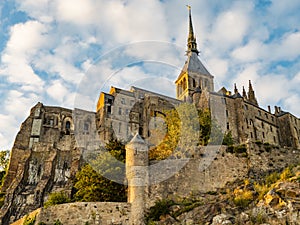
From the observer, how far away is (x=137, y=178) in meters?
24.3

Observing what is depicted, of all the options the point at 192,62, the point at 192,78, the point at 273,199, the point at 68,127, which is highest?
the point at 192,62

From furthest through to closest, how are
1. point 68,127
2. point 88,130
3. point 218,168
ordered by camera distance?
point 68,127 → point 88,130 → point 218,168

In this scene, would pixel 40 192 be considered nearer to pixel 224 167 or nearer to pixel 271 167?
pixel 224 167

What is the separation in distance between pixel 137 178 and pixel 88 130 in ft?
129

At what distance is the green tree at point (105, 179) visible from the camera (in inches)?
1054

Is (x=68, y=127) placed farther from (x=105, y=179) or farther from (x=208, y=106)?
(x=105, y=179)

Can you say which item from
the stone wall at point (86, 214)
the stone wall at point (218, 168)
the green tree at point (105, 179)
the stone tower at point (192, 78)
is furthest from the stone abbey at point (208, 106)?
the stone wall at point (86, 214)

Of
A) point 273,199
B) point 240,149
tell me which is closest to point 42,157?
point 240,149

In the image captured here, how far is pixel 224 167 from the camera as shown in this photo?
95.6ft

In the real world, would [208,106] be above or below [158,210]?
above

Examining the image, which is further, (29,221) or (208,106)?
(208,106)

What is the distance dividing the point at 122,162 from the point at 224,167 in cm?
858

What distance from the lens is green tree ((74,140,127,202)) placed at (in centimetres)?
2677

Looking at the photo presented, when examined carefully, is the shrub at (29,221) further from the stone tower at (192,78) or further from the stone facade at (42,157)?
the stone tower at (192,78)
